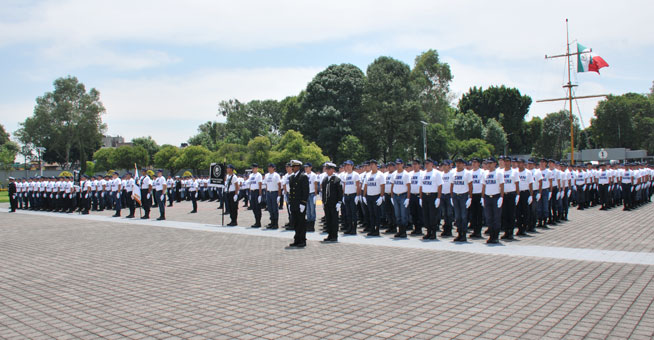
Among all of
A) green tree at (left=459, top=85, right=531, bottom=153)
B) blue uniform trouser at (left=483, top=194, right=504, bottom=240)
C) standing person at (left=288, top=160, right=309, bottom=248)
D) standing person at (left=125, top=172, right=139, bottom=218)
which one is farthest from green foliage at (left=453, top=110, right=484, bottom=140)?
standing person at (left=288, top=160, right=309, bottom=248)

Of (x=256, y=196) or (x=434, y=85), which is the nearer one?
(x=256, y=196)

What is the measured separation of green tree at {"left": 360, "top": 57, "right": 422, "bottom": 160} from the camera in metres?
53.0

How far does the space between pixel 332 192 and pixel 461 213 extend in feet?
11.3

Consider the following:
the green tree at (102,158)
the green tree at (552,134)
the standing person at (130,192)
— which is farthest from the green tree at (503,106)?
the standing person at (130,192)

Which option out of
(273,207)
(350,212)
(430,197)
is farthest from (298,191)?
(273,207)

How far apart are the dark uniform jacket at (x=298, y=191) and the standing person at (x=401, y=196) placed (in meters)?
2.80

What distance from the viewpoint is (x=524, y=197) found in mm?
12359

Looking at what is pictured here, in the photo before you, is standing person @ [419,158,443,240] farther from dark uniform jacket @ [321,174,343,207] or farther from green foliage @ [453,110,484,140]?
green foliage @ [453,110,484,140]

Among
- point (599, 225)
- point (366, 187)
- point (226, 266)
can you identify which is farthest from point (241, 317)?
point (599, 225)

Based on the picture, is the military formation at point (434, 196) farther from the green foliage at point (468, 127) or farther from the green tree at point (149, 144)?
the green tree at point (149, 144)

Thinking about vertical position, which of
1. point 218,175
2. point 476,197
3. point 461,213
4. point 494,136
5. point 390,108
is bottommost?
point 461,213

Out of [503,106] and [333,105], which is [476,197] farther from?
[503,106]

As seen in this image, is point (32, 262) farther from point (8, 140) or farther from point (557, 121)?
point (8, 140)

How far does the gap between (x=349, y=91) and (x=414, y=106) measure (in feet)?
26.3
